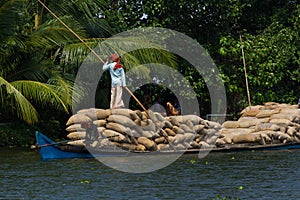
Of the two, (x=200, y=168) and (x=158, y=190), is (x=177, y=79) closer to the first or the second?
(x=200, y=168)

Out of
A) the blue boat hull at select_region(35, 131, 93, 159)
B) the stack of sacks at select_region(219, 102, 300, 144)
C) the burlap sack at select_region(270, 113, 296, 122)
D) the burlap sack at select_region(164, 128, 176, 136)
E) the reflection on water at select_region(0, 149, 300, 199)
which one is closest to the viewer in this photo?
the reflection on water at select_region(0, 149, 300, 199)

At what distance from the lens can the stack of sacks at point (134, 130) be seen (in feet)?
47.2

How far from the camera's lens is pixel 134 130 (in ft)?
47.5

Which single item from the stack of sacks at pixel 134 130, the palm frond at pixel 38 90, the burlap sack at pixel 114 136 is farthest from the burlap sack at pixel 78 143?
the palm frond at pixel 38 90

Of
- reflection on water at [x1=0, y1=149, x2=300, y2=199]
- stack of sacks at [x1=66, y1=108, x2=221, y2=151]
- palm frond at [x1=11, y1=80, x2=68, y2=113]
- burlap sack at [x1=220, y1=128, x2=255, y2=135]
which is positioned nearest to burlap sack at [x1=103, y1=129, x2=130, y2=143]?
stack of sacks at [x1=66, y1=108, x2=221, y2=151]

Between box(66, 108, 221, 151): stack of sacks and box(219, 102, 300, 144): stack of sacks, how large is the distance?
1081mm

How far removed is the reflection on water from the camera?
9.89 meters

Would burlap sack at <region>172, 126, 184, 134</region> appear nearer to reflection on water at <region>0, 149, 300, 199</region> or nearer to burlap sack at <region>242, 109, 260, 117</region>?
reflection on water at <region>0, 149, 300, 199</region>

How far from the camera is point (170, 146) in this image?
15.0 m

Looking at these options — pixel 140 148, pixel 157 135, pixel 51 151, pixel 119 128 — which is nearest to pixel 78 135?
pixel 51 151

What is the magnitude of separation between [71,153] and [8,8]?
Result: 4.17m

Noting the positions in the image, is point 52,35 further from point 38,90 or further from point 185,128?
point 185,128

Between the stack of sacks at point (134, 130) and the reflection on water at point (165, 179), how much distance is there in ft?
1.75

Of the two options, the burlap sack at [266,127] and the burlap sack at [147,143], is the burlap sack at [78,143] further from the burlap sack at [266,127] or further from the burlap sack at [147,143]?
the burlap sack at [266,127]
